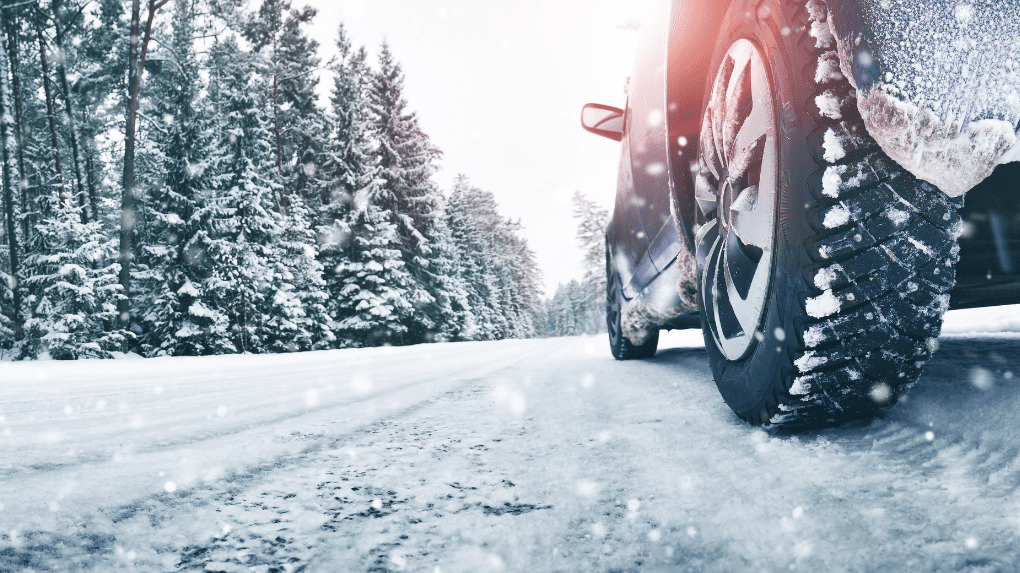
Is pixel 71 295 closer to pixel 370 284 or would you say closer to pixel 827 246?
pixel 370 284

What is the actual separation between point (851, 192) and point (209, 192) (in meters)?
17.4

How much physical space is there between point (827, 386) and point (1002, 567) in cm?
52

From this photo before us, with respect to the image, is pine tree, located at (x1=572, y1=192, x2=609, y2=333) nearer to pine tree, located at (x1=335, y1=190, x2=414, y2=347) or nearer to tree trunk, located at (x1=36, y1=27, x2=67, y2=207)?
pine tree, located at (x1=335, y1=190, x2=414, y2=347)

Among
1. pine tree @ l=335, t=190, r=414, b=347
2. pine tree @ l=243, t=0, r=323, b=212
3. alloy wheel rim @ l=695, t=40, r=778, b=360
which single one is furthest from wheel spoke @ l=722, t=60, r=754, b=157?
pine tree @ l=243, t=0, r=323, b=212

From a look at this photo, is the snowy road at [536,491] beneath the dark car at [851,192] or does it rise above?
beneath

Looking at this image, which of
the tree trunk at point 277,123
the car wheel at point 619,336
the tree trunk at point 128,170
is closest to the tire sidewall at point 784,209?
the car wheel at point 619,336

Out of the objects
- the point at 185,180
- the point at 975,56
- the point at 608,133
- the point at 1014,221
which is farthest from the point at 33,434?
the point at 185,180

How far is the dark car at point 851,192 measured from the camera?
0.85 metres

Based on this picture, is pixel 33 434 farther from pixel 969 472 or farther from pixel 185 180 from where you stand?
pixel 185 180

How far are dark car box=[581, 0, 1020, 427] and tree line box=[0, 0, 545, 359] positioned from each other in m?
15.0

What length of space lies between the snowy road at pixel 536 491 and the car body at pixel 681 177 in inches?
12.0

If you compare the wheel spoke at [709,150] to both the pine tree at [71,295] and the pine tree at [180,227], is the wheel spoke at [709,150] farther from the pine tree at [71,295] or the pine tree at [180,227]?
the pine tree at [180,227]

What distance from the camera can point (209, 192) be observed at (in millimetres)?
15070

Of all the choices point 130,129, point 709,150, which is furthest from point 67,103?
point 709,150
